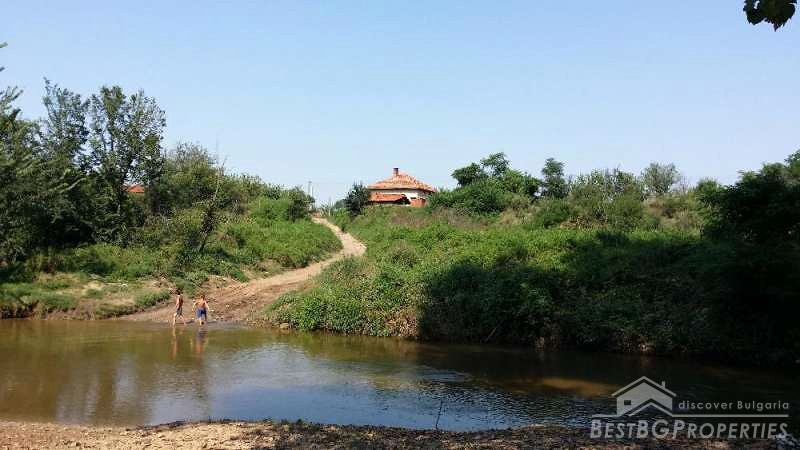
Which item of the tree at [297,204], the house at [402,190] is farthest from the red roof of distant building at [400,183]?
the tree at [297,204]

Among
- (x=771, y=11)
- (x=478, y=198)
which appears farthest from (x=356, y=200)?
(x=771, y=11)

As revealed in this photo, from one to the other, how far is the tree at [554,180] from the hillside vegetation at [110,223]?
65.9 feet

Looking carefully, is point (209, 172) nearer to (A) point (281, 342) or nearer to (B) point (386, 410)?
(A) point (281, 342)

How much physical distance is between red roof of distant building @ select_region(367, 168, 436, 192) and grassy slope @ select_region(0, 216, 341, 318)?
36.6 m

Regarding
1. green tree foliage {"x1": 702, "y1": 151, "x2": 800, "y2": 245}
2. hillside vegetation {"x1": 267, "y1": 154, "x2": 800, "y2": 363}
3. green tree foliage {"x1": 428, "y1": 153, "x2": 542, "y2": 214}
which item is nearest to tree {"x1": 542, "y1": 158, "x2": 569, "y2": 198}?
green tree foliage {"x1": 428, "y1": 153, "x2": 542, "y2": 214}

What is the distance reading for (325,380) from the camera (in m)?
15.1

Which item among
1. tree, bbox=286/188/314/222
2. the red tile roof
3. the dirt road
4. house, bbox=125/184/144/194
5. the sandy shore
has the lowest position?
the sandy shore

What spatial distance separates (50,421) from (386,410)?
251 inches

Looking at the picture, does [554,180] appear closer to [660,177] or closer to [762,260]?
[660,177]

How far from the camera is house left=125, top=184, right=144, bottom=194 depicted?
33466mm

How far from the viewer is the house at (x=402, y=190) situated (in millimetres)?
69375

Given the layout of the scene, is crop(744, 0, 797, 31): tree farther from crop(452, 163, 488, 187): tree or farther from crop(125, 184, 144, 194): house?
crop(452, 163, 488, 187): tree

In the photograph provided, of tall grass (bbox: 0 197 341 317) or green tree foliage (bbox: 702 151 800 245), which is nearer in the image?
green tree foliage (bbox: 702 151 800 245)

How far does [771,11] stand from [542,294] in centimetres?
1631
